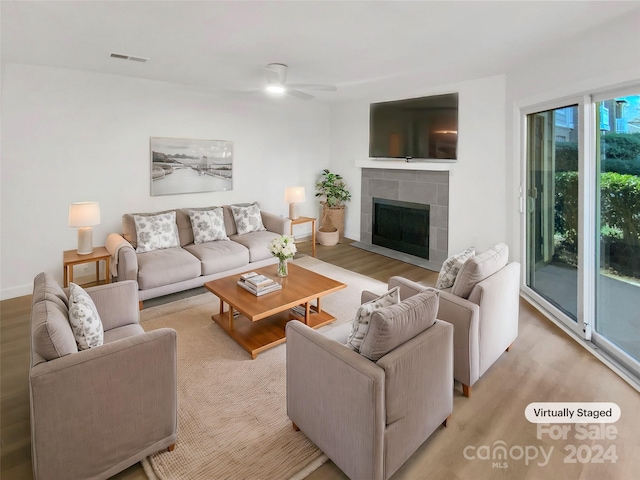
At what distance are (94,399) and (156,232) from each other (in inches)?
118

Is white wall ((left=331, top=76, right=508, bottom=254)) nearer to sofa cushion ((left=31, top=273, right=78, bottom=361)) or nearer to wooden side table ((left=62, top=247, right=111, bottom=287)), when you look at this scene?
wooden side table ((left=62, top=247, right=111, bottom=287))

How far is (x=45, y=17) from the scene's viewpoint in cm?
267

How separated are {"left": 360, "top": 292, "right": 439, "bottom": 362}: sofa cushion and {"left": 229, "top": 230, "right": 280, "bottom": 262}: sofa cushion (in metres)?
3.08

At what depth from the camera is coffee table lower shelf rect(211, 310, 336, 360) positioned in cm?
302

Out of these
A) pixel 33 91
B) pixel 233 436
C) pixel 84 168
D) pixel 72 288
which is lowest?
pixel 233 436

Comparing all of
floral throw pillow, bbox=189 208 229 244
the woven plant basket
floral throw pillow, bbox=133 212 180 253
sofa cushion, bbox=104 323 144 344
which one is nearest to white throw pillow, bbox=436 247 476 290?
sofa cushion, bbox=104 323 144 344

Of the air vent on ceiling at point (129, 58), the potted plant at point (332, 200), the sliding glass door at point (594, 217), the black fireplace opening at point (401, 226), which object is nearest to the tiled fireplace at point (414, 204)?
the black fireplace opening at point (401, 226)

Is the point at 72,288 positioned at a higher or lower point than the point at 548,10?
lower

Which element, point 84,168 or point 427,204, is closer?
point 84,168

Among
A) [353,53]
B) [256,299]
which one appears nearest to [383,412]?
[256,299]

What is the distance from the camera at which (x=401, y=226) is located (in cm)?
602

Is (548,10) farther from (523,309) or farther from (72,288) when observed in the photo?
(72,288)

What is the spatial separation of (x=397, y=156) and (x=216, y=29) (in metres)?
3.58

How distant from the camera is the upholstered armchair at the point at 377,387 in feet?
5.32
